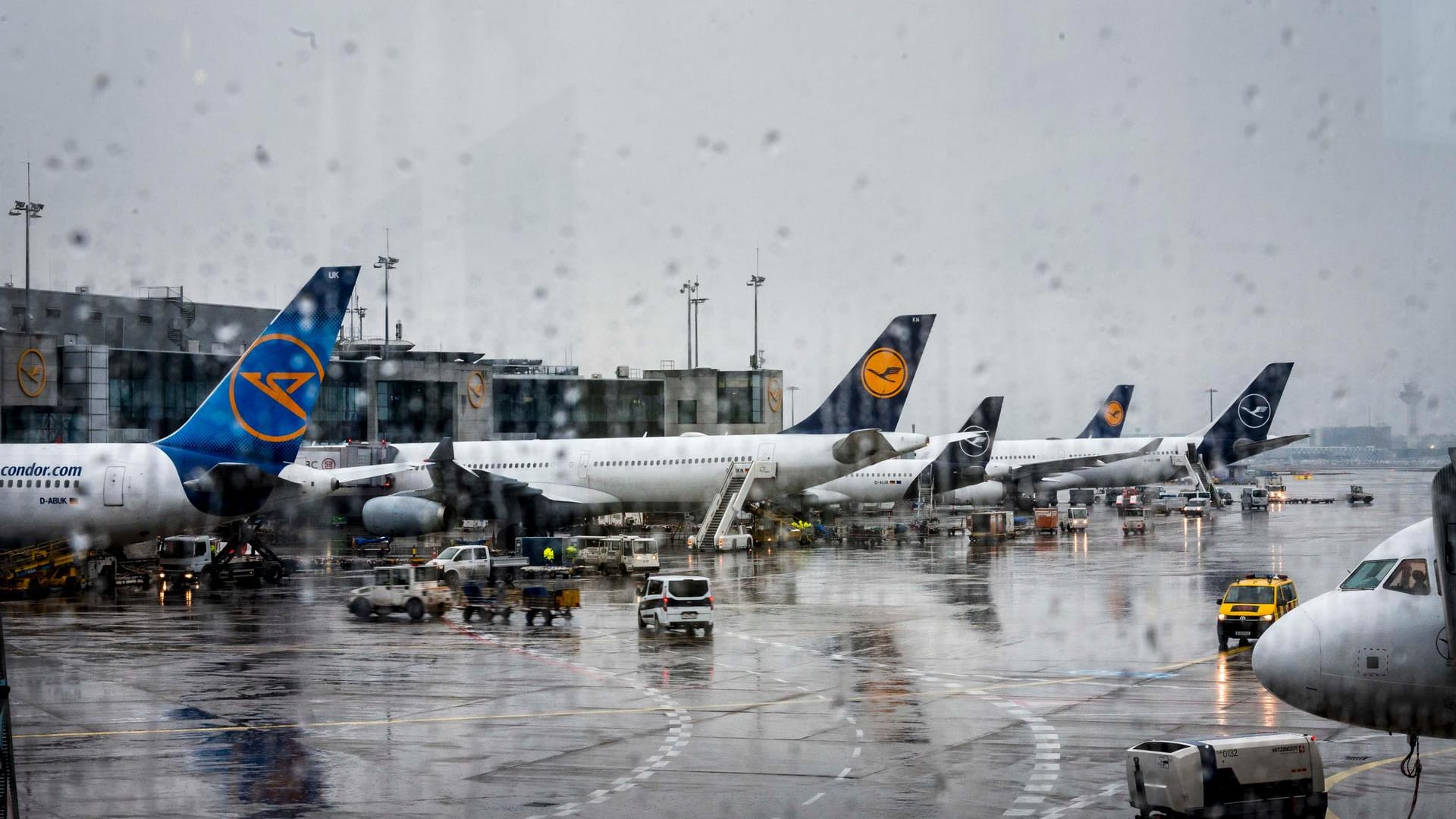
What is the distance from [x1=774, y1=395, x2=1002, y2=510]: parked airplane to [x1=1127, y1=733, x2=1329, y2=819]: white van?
56205 millimetres

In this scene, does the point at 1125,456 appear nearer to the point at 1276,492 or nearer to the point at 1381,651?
the point at 1276,492

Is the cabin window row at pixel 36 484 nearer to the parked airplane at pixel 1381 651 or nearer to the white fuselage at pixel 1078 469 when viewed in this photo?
the parked airplane at pixel 1381 651

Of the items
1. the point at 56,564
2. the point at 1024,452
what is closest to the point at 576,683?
the point at 56,564

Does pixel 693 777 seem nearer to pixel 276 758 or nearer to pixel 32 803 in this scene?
pixel 276 758

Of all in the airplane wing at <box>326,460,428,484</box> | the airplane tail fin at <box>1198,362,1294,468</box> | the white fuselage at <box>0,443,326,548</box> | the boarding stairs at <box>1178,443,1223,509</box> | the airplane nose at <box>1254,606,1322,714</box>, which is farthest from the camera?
the boarding stairs at <box>1178,443,1223,509</box>

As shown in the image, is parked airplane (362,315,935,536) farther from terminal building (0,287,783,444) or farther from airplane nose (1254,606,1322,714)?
airplane nose (1254,606,1322,714)

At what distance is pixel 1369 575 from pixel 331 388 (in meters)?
71.4

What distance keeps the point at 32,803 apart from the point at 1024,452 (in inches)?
2972

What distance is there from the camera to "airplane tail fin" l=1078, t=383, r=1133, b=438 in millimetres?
98062

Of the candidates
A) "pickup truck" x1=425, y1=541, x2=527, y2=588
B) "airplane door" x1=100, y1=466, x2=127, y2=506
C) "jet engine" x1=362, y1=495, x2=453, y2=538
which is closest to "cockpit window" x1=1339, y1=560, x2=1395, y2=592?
"pickup truck" x1=425, y1=541, x2=527, y2=588

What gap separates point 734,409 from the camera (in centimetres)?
8862

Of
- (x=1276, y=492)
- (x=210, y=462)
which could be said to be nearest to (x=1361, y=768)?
(x=210, y=462)

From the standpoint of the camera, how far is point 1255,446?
75.5 metres

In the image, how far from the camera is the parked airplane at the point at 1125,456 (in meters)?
71.9
